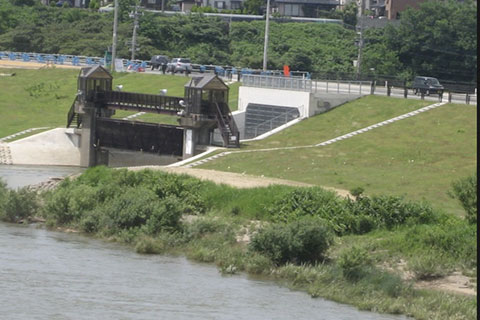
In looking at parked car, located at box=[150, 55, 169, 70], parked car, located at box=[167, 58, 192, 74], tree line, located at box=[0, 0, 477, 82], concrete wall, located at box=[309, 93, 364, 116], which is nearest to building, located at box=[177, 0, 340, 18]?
tree line, located at box=[0, 0, 477, 82]

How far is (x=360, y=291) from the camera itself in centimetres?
2961

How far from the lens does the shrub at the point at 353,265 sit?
3072 cm

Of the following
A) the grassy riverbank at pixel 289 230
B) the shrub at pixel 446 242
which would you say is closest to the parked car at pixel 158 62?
the grassy riverbank at pixel 289 230

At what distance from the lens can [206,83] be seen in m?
58.7

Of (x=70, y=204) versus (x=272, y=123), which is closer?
(x=70, y=204)

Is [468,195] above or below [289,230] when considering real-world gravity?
above

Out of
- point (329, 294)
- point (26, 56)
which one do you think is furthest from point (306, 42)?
point (329, 294)

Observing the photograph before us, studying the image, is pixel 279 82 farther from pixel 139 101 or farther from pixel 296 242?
pixel 296 242

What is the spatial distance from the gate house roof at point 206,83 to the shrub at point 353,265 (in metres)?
28.6

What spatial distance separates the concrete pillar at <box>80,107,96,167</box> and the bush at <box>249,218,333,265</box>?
101 ft

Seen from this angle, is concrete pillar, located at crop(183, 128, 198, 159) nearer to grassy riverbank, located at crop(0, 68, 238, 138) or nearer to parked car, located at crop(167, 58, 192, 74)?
grassy riverbank, located at crop(0, 68, 238, 138)

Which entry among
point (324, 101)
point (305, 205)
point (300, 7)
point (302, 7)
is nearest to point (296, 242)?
point (305, 205)

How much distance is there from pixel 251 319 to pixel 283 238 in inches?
232

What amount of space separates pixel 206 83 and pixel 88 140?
8516 mm
